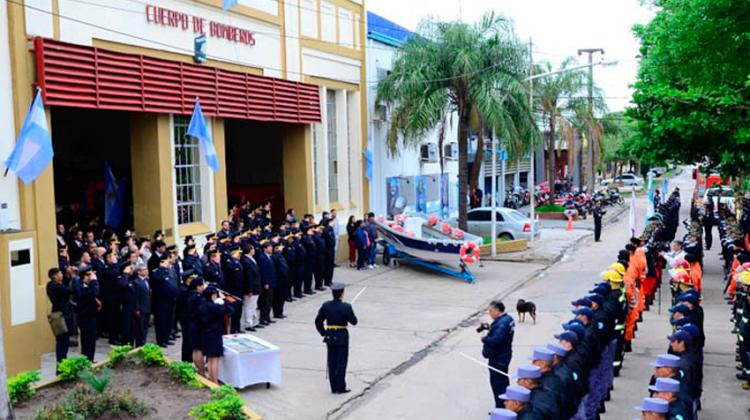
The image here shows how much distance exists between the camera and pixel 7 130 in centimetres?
1385

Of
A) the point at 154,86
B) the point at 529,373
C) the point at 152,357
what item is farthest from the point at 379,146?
the point at 529,373

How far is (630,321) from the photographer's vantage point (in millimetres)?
13938

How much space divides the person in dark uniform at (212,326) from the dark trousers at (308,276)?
7971 millimetres

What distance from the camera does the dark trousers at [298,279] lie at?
749 inches

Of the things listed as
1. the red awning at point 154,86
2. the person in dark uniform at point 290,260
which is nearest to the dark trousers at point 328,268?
the person in dark uniform at point 290,260

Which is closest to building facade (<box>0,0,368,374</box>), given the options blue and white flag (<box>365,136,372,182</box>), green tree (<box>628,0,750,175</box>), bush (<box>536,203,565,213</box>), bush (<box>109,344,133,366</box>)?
blue and white flag (<box>365,136,372,182</box>)

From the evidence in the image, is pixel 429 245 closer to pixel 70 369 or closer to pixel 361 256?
pixel 361 256

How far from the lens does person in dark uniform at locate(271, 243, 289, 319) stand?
56.0 ft

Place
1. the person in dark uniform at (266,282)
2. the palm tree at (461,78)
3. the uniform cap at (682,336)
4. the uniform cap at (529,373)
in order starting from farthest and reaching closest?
the palm tree at (461,78)
the person in dark uniform at (266,282)
the uniform cap at (682,336)
the uniform cap at (529,373)

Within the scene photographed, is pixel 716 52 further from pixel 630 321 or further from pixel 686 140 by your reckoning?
pixel 686 140

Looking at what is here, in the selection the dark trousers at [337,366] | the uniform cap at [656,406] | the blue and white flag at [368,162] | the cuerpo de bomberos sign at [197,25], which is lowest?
the dark trousers at [337,366]

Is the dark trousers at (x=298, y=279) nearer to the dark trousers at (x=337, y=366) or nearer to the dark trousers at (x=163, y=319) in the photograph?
the dark trousers at (x=163, y=319)

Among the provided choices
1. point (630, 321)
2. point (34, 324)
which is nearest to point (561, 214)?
point (630, 321)

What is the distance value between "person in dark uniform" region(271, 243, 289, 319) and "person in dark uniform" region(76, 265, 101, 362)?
4.64 m
